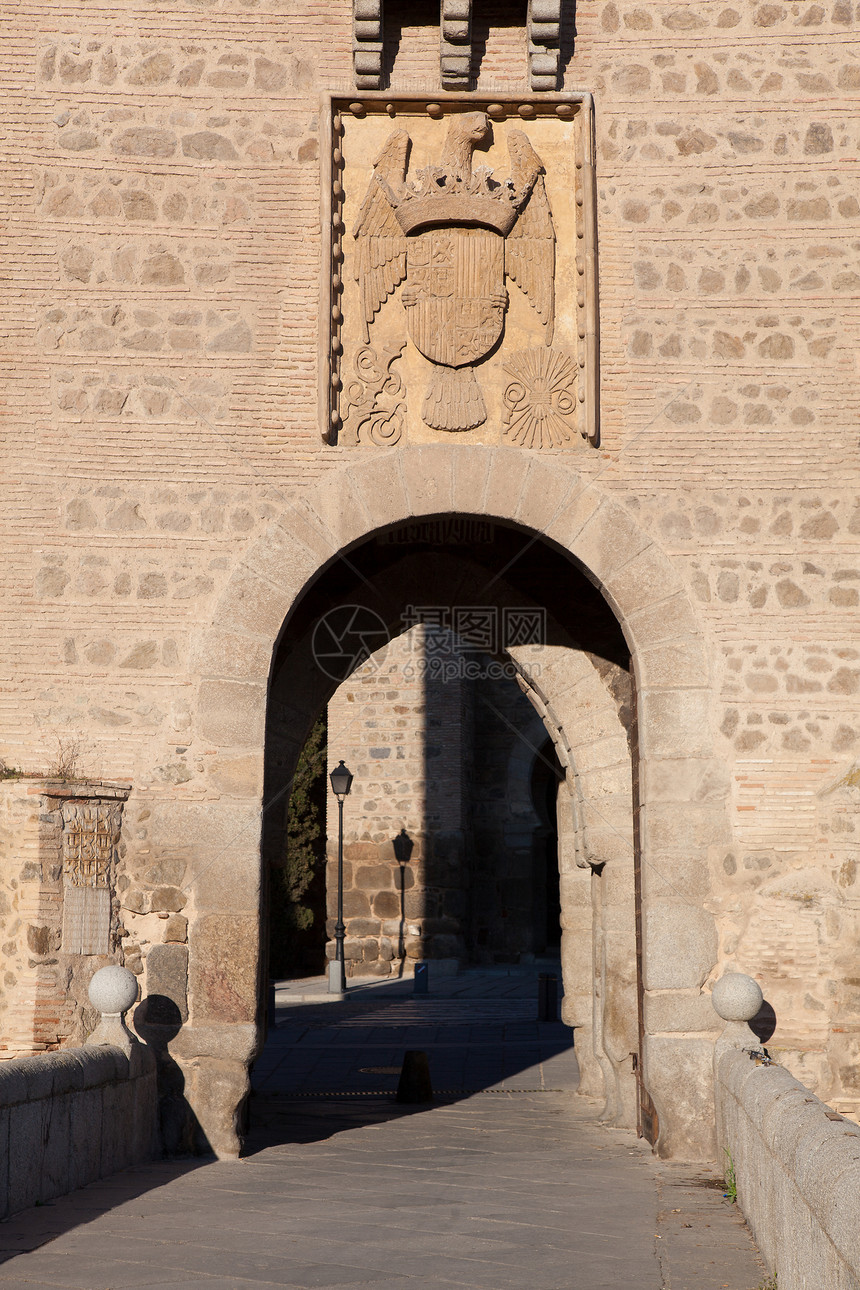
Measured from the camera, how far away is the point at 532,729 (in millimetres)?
17703

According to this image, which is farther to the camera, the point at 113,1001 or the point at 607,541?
the point at 607,541

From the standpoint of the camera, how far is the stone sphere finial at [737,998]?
5.61 metres

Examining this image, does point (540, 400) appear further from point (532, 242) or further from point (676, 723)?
point (676, 723)

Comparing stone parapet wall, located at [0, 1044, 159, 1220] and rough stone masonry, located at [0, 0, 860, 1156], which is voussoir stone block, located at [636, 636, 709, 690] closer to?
rough stone masonry, located at [0, 0, 860, 1156]

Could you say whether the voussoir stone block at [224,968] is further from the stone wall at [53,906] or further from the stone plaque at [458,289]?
the stone plaque at [458,289]

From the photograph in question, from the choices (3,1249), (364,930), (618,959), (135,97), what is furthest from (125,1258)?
(364,930)

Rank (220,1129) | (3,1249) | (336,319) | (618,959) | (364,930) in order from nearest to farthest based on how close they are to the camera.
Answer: (3,1249) < (220,1129) < (336,319) < (618,959) < (364,930)

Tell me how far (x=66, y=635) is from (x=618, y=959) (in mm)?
3471

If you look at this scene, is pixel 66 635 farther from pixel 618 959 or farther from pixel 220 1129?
pixel 618 959

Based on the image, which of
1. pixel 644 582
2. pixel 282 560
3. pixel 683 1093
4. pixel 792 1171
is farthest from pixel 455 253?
pixel 792 1171

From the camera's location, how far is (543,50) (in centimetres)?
643

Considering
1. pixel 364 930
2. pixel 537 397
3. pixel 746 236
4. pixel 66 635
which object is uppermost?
pixel 746 236

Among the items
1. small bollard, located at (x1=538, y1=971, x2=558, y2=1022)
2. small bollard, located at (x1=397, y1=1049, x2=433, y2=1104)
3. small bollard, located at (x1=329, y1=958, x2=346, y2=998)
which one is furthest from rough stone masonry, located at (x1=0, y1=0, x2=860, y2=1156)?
small bollard, located at (x1=329, y1=958, x2=346, y2=998)

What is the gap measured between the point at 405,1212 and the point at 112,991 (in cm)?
150
